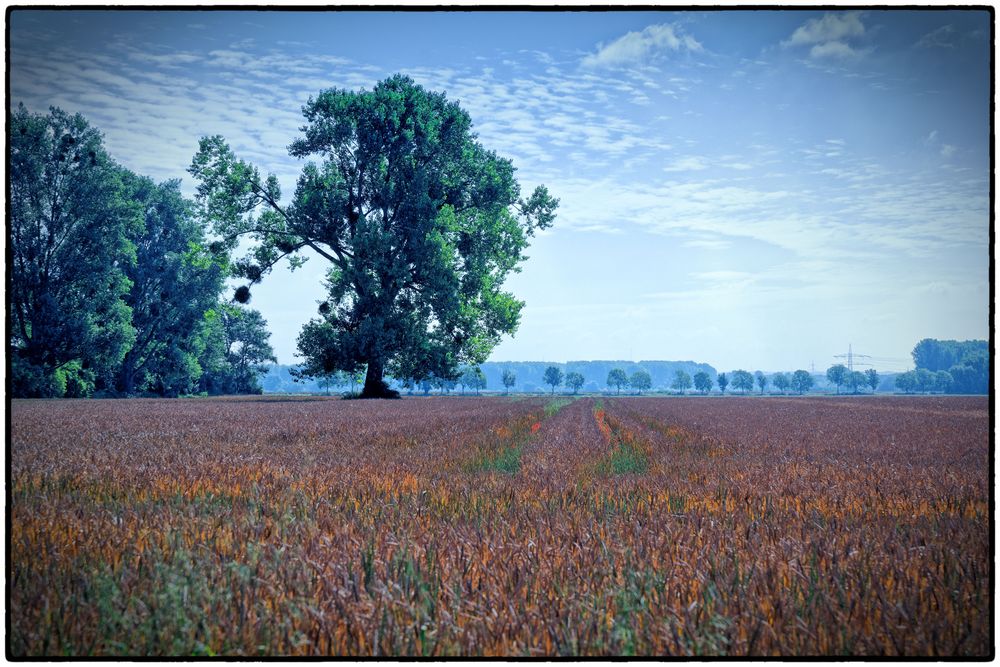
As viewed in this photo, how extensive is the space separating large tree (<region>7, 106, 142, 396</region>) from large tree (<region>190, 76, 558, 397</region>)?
203 inches

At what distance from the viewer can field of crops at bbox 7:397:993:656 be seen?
333cm

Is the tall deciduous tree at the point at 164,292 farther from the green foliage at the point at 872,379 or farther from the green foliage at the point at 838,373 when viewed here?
the green foliage at the point at 838,373

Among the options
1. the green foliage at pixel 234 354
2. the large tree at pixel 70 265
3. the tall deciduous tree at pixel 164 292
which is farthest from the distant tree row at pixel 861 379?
the large tree at pixel 70 265

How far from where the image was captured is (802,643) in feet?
10.8

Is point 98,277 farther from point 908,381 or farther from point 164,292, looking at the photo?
point 908,381

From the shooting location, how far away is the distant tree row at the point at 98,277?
1131 centimetres

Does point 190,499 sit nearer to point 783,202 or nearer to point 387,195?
A: point 783,202

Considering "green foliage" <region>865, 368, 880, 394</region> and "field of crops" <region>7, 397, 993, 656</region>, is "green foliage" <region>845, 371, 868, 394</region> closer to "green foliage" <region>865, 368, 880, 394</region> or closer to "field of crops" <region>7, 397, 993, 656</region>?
"green foliage" <region>865, 368, 880, 394</region>

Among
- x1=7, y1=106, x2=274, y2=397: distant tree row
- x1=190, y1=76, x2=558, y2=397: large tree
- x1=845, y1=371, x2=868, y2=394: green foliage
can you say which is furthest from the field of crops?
x1=845, y1=371, x2=868, y2=394: green foliage

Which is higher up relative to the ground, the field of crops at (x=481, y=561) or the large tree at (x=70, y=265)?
the large tree at (x=70, y=265)

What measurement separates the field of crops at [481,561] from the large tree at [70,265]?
837cm

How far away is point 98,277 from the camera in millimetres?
26828

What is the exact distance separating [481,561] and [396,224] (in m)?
25.8

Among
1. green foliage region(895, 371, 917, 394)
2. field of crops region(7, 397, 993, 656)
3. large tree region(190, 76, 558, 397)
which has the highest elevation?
large tree region(190, 76, 558, 397)
